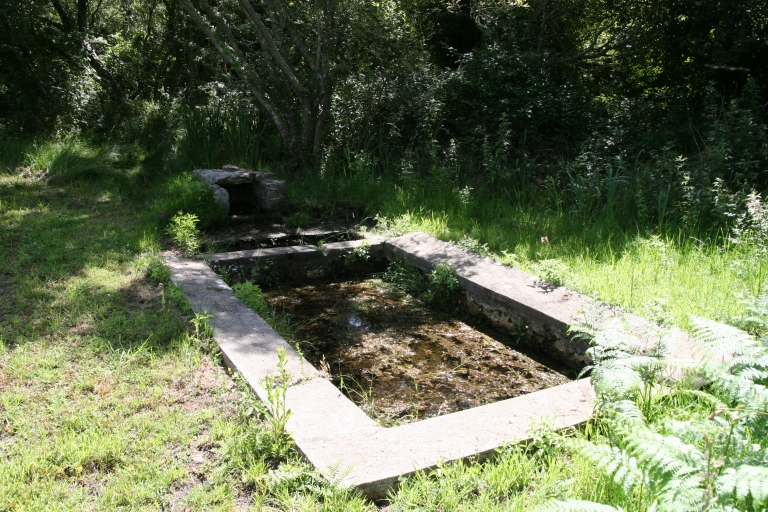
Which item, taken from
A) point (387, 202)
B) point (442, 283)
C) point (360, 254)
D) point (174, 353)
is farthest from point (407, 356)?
point (387, 202)

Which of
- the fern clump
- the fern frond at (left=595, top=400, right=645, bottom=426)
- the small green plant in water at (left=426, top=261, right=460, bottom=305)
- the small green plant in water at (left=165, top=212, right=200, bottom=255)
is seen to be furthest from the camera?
the small green plant in water at (left=165, top=212, right=200, bottom=255)

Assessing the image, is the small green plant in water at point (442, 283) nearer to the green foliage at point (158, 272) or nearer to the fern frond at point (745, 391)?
the green foliage at point (158, 272)

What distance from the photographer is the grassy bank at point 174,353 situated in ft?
7.89

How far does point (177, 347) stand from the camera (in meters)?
3.64

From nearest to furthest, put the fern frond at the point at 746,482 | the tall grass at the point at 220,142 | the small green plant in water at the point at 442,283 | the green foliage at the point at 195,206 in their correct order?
the fern frond at the point at 746,482, the small green plant in water at the point at 442,283, the green foliage at the point at 195,206, the tall grass at the point at 220,142

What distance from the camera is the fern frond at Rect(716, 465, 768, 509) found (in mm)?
1580

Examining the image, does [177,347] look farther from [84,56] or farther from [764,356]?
[84,56]

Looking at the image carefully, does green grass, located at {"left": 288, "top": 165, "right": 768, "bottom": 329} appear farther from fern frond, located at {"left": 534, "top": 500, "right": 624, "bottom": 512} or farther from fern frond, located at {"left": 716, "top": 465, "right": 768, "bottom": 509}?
fern frond, located at {"left": 534, "top": 500, "right": 624, "bottom": 512}

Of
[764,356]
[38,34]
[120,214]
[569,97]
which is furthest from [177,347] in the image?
[38,34]

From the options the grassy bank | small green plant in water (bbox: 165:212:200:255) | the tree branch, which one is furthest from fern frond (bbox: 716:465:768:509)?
the tree branch

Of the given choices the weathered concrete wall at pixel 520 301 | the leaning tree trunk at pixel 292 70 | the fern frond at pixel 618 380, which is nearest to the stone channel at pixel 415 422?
the weathered concrete wall at pixel 520 301

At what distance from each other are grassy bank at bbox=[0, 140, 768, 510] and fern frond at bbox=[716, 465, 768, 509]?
49 cm

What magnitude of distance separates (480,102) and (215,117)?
3922 mm

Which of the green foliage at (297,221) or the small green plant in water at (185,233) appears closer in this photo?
the small green plant in water at (185,233)
